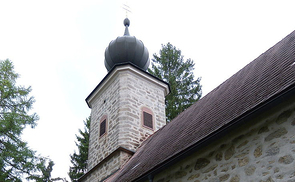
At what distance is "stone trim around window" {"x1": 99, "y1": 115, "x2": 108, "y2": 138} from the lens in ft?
39.4

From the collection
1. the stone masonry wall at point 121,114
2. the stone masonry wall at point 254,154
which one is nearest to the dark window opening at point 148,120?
the stone masonry wall at point 121,114

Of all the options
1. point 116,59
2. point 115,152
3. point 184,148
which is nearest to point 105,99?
point 116,59

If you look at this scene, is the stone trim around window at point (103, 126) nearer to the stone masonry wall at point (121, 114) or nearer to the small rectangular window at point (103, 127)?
the small rectangular window at point (103, 127)

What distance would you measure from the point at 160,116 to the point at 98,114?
2.71 meters

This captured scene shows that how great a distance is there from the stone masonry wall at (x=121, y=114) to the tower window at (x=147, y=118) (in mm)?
170

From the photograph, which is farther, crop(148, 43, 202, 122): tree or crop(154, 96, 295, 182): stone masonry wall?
crop(148, 43, 202, 122): tree

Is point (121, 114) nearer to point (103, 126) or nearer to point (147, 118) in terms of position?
point (147, 118)

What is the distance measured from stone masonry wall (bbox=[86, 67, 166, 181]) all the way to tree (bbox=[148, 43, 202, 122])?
3513mm

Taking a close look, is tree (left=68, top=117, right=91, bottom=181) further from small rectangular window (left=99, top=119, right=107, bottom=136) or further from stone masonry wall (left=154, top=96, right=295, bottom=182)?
stone masonry wall (left=154, top=96, right=295, bottom=182)

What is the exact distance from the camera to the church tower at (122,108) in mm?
10688

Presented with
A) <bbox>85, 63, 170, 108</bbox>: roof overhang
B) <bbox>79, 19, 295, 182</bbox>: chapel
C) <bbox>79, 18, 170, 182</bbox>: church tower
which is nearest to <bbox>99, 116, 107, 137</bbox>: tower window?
<bbox>79, 18, 170, 182</bbox>: church tower

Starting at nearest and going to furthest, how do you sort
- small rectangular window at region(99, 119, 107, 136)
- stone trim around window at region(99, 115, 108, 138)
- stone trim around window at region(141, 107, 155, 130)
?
1. stone trim around window at region(141, 107, 155, 130)
2. stone trim around window at region(99, 115, 108, 138)
3. small rectangular window at region(99, 119, 107, 136)

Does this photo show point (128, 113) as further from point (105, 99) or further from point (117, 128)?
point (105, 99)

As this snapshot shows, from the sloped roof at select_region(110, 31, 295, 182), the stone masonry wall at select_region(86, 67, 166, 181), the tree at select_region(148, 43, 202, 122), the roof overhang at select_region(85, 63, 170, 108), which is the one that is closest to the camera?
Answer: the sloped roof at select_region(110, 31, 295, 182)
